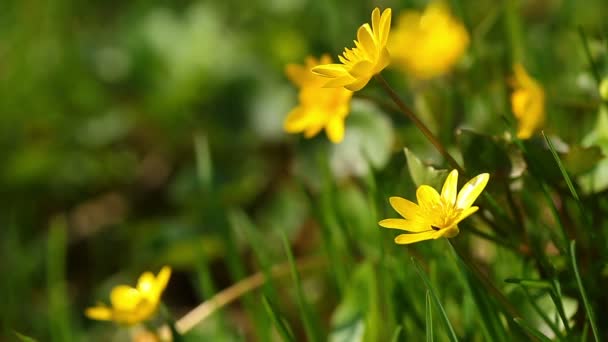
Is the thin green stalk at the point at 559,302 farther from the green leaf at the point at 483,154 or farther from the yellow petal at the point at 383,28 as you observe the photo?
the yellow petal at the point at 383,28

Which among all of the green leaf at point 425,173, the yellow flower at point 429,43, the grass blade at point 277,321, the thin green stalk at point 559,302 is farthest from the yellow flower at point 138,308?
the yellow flower at point 429,43

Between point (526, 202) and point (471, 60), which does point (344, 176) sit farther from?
point (526, 202)

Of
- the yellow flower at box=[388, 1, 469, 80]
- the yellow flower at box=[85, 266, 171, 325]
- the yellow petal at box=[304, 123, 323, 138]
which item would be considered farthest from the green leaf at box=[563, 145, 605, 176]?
the yellow flower at box=[388, 1, 469, 80]

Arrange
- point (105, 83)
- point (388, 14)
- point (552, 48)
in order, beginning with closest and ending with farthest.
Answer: point (388, 14)
point (552, 48)
point (105, 83)

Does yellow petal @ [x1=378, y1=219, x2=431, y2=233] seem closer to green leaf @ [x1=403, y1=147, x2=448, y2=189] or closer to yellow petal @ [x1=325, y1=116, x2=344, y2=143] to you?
green leaf @ [x1=403, y1=147, x2=448, y2=189]

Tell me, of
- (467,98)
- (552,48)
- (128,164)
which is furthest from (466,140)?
(128,164)

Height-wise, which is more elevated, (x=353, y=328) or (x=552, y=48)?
(x=552, y=48)
